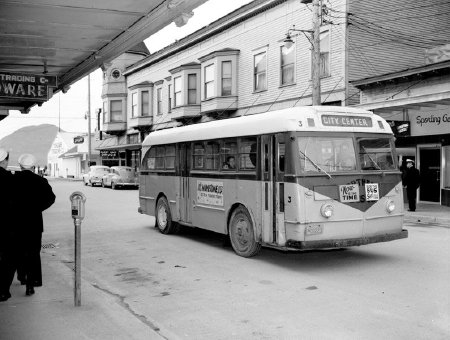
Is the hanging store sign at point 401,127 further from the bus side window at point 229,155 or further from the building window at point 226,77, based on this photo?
the building window at point 226,77

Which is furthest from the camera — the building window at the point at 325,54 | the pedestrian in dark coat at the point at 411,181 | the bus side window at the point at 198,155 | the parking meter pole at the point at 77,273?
the building window at the point at 325,54

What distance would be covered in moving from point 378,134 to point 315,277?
2955 mm

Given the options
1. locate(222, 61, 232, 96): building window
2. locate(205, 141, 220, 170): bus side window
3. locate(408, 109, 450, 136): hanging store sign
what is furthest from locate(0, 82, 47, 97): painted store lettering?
locate(222, 61, 232, 96): building window

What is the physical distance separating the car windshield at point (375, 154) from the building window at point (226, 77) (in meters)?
19.7

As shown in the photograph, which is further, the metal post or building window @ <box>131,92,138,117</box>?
building window @ <box>131,92,138,117</box>

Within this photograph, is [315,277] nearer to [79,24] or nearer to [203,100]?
[79,24]

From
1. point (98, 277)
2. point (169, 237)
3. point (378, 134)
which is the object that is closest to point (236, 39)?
point (169, 237)

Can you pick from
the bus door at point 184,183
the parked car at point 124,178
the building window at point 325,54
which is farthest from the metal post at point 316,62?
the parked car at point 124,178

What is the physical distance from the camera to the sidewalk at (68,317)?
5.11 metres

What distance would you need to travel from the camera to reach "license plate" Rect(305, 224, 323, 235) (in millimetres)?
8055

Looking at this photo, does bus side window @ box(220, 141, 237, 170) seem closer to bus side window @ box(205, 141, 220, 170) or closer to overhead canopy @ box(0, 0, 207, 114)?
bus side window @ box(205, 141, 220, 170)

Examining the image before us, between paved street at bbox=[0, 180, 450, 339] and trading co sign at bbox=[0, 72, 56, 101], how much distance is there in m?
3.11

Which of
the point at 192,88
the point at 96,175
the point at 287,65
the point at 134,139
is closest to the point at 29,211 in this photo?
the point at 287,65

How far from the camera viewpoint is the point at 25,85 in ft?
31.8
